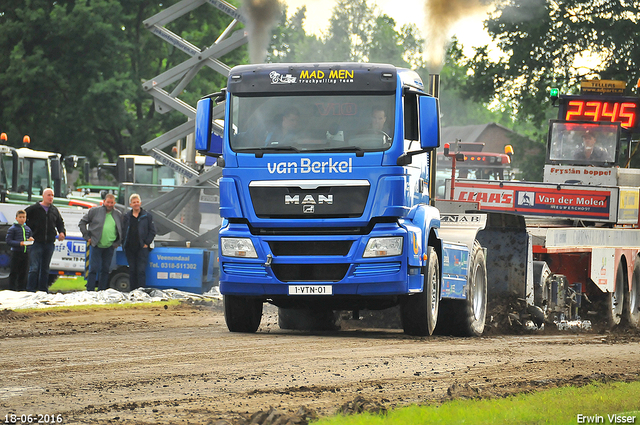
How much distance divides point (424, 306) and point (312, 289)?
1.46 meters

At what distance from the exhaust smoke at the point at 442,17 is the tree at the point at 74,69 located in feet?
62.3

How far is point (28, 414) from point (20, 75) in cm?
3232

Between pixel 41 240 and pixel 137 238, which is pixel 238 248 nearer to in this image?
pixel 137 238

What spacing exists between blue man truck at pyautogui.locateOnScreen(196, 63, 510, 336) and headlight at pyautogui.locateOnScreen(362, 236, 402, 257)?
0.04ft

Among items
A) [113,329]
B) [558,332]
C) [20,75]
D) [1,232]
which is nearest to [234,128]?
[113,329]

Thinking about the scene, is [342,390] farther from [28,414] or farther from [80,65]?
[80,65]

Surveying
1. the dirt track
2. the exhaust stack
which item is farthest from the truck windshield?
the exhaust stack

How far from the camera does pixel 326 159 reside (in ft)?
35.9

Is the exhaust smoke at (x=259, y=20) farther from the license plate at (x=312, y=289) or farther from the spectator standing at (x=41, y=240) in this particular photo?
the license plate at (x=312, y=289)

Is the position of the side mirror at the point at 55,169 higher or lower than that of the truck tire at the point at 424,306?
higher

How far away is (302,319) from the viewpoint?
13.9 m

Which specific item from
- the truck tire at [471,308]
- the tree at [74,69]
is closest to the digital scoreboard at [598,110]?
the truck tire at [471,308]

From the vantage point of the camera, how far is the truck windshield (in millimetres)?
11062

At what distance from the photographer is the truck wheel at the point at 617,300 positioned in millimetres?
17797
